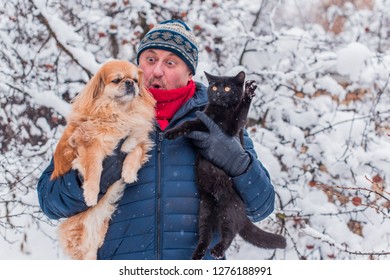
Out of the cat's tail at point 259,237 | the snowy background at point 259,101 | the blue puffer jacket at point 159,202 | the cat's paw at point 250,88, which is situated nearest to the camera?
the blue puffer jacket at point 159,202

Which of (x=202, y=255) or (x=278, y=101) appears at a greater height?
(x=278, y=101)

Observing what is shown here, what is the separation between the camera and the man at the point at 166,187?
2.63m

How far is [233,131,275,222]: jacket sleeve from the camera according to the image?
9.05 feet

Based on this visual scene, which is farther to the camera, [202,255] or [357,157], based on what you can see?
[357,157]

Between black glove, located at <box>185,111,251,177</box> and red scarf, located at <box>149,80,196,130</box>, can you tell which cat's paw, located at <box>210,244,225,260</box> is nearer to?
black glove, located at <box>185,111,251,177</box>

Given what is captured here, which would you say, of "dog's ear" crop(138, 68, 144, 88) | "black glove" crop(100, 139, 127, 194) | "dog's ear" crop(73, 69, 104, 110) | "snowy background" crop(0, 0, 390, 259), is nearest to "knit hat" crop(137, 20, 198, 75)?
"dog's ear" crop(138, 68, 144, 88)

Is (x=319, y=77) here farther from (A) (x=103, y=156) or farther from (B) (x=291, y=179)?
(A) (x=103, y=156)

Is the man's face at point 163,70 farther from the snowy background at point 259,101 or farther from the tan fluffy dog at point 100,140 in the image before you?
the snowy background at point 259,101

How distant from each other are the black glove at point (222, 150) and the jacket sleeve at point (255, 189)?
39 millimetres

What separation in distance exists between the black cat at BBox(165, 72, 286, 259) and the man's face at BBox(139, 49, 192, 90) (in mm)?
192

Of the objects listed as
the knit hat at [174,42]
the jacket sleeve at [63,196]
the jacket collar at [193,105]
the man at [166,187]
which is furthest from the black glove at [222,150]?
the jacket sleeve at [63,196]

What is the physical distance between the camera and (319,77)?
6.48 m

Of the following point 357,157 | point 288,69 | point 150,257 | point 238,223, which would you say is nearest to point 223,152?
point 238,223

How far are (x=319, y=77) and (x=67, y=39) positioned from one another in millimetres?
3081
